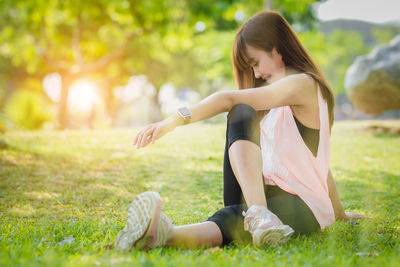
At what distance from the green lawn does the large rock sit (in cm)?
211

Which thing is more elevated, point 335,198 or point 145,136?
point 145,136

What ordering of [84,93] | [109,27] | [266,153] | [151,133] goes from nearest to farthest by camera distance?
1. [151,133]
2. [266,153]
3. [109,27]
4. [84,93]

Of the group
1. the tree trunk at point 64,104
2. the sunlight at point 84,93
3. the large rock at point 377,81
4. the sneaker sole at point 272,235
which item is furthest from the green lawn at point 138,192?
the sunlight at point 84,93

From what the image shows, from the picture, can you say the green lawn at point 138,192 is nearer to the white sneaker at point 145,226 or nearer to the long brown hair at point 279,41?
the white sneaker at point 145,226

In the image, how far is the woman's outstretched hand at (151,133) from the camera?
8.14 feet

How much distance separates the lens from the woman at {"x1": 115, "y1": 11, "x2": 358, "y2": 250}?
2.42 metres

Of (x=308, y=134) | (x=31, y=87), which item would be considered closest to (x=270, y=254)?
(x=308, y=134)

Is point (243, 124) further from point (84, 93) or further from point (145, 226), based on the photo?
point (84, 93)

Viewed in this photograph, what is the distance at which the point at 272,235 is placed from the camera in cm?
245

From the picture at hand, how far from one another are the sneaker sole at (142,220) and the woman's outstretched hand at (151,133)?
0.39 m

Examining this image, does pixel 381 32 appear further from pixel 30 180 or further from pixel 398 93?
pixel 30 180

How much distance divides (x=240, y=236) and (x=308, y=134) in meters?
0.95

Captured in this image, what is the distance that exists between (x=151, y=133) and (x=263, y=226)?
97 cm

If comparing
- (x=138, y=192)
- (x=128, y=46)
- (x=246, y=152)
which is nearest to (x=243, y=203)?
(x=246, y=152)
